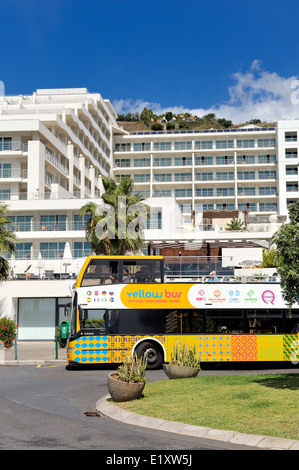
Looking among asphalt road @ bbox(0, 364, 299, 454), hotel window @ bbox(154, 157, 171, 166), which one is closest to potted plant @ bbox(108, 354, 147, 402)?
asphalt road @ bbox(0, 364, 299, 454)

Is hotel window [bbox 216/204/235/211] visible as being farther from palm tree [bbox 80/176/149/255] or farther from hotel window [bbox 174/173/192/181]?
palm tree [bbox 80/176/149/255]

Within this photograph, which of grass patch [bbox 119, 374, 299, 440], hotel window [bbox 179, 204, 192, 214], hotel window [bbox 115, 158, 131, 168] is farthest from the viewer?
hotel window [bbox 115, 158, 131, 168]

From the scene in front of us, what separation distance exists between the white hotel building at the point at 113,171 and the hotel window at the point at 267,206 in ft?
0.60

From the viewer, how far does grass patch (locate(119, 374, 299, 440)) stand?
31.1 ft

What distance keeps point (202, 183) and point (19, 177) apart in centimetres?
4547

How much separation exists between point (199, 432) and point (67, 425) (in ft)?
9.39

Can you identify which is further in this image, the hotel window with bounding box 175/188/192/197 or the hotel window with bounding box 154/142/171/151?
the hotel window with bounding box 154/142/171/151

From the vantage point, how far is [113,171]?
3981 inches

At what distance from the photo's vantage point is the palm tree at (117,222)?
3312 centimetres

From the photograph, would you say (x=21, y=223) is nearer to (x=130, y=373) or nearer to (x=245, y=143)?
(x=130, y=373)

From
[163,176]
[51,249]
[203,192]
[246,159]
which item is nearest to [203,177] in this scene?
[203,192]

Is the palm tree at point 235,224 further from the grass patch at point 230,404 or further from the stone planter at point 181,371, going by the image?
the grass patch at point 230,404

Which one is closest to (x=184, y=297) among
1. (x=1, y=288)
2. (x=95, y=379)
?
(x=95, y=379)

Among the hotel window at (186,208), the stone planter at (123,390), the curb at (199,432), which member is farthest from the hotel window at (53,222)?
the hotel window at (186,208)
